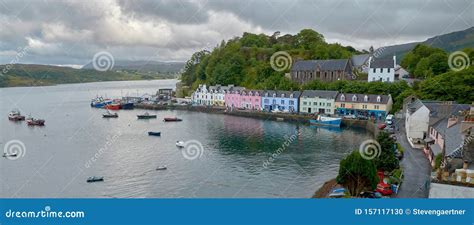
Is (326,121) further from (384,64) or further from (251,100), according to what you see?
(251,100)

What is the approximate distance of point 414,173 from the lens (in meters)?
10.1

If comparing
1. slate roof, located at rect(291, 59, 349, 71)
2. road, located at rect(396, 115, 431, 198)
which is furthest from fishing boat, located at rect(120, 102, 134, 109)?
road, located at rect(396, 115, 431, 198)

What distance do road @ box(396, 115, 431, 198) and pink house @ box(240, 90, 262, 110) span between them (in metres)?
16.0

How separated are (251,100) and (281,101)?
3.23 metres

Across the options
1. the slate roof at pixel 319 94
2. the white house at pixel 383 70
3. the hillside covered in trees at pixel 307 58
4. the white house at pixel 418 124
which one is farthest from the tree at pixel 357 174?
the white house at pixel 383 70

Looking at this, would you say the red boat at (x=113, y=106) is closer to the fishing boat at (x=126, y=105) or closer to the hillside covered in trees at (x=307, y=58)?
the fishing boat at (x=126, y=105)

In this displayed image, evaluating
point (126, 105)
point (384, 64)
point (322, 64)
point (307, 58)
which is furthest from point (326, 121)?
point (126, 105)

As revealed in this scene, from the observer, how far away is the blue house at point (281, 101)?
88.4 ft

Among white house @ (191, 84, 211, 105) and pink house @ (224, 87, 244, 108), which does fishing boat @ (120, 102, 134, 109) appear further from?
pink house @ (224, 87, 244, 108)

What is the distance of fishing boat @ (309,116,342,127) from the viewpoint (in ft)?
71.9

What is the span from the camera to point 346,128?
70.2 ft

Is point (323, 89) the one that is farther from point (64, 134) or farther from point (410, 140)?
point (64, 134)

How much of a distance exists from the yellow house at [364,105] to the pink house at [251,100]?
23.7 ft

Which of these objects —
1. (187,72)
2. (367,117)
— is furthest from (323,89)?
(187,72)
